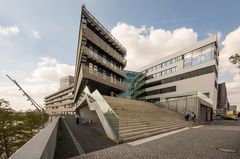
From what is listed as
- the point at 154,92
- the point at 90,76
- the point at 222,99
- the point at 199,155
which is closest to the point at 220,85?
the point at 222,99

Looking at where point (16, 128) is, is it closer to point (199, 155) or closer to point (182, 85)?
point (199, 155)

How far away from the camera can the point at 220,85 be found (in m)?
78.3

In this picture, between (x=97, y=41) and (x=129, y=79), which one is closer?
(x=97, y=41)

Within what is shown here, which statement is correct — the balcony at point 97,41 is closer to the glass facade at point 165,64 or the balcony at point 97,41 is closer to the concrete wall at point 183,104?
the concrete wall at point 183,104

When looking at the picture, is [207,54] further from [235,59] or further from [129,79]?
[235,59]

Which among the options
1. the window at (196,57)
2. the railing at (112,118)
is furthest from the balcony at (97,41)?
the window at (196,57)

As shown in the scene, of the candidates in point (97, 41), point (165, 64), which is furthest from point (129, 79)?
point (97, 41)

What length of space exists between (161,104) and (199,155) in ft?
71.7

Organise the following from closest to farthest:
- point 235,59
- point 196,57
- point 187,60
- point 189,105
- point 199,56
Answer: point 235,59 → point 189,105 → point 199,56 → point 196,57 → point 187,60

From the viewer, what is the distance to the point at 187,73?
118 feet

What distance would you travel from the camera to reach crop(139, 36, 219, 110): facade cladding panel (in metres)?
30.9

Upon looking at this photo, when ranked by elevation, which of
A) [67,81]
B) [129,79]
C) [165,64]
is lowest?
[129,79]

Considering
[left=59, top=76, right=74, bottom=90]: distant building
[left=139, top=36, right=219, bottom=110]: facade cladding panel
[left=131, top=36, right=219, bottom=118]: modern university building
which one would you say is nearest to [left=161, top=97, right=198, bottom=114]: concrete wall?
[left=131, top=36, right=219, bottom=118]: modern university building

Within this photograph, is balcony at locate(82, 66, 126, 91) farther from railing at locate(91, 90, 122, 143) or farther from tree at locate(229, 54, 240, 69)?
tree at locate(229, 54, 240, 69)
